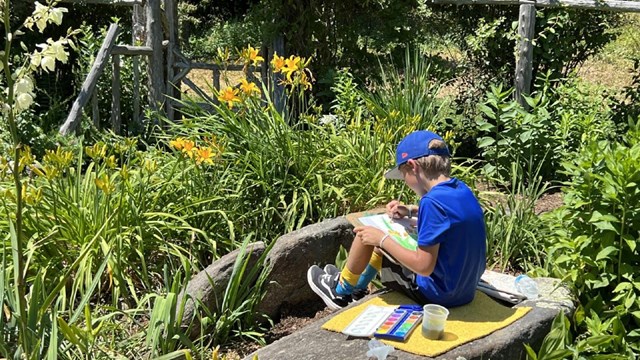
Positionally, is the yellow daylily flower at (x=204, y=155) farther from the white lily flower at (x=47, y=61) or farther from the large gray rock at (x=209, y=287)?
the white lily flower at (x=47, y=61)

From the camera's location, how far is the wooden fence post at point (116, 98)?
731 cm

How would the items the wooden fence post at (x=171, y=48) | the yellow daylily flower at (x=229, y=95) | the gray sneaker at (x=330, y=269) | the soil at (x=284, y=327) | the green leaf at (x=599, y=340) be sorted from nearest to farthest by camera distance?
the green leaf at (x=599, y=340) < the soil at (x=284, y=327) < the gray sneaker at (x=330, y=269) < the yellow daylily flower at (x=229, y=95) < the wooden fence post at (x=171, y=48)

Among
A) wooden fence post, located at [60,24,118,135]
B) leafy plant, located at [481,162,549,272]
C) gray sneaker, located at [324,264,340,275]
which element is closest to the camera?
gray sneaker, located at [324,264,340,275]

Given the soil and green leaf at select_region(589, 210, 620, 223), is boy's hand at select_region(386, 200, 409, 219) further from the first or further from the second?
green leaf at select_region(589, 210, 620, 223)

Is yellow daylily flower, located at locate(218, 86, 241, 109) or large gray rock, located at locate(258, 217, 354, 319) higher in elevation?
yellow daylily flower, located at locate(218, 86, 241, 109)

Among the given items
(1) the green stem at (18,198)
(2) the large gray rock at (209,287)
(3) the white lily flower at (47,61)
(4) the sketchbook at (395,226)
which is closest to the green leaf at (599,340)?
(4) the sketchbook at (395,226)

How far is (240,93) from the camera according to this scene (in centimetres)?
448

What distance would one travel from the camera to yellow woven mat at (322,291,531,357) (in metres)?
3.07

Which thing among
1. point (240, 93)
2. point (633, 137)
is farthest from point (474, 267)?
point (240, 93)

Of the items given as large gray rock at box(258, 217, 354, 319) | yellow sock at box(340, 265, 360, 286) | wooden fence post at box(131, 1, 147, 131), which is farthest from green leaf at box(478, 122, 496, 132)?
wooden fence post at box(131, 1, 147, 131)

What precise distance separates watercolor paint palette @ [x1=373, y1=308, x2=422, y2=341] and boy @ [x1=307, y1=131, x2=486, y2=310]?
0.15 m

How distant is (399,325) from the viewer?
3.19 m

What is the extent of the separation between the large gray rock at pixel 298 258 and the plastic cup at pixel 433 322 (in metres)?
1.01

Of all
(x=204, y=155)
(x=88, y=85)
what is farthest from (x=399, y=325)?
→ (x=88, y=85)
